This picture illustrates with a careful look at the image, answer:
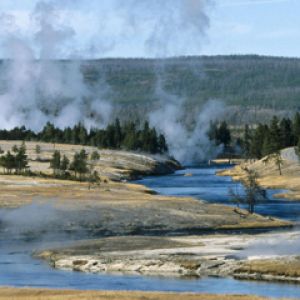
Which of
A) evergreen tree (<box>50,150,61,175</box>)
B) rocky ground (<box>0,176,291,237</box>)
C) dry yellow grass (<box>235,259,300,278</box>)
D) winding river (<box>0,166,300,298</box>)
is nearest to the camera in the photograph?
winding river (<box>0,166,300,298</box>)

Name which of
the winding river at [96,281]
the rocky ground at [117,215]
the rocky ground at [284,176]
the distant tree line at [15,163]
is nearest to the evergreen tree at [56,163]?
the distant tree line at [15,163]

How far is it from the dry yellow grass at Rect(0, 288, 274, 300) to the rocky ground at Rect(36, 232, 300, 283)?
13772mm

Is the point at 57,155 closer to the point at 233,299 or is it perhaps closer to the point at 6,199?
the point at 6,199

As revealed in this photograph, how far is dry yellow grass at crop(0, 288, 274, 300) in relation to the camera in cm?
6056

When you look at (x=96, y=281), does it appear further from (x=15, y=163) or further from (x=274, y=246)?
(x=15, y=163)

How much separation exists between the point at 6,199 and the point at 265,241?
44.3m

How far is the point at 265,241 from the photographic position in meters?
92.6

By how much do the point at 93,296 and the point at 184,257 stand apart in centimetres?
2402

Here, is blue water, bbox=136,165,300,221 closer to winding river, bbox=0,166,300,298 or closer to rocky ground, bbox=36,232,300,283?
rocky ground, bbox=36,232,300,283

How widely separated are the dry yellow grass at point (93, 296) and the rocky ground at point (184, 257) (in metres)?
13.8

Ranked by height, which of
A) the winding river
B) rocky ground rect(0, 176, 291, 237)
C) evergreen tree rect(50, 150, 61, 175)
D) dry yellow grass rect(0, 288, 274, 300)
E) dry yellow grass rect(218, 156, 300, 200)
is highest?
evergreen tree rect(50, 150, 61, 175)

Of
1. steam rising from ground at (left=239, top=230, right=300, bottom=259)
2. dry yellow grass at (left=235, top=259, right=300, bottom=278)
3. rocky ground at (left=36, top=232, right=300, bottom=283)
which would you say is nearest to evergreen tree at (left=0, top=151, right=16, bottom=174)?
rocky ground at (left=36, top=232, right=300, bottom=283)

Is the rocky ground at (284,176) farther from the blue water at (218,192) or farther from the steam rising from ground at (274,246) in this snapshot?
the steam rising from ground at (274,246)

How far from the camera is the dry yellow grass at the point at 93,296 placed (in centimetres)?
6056
